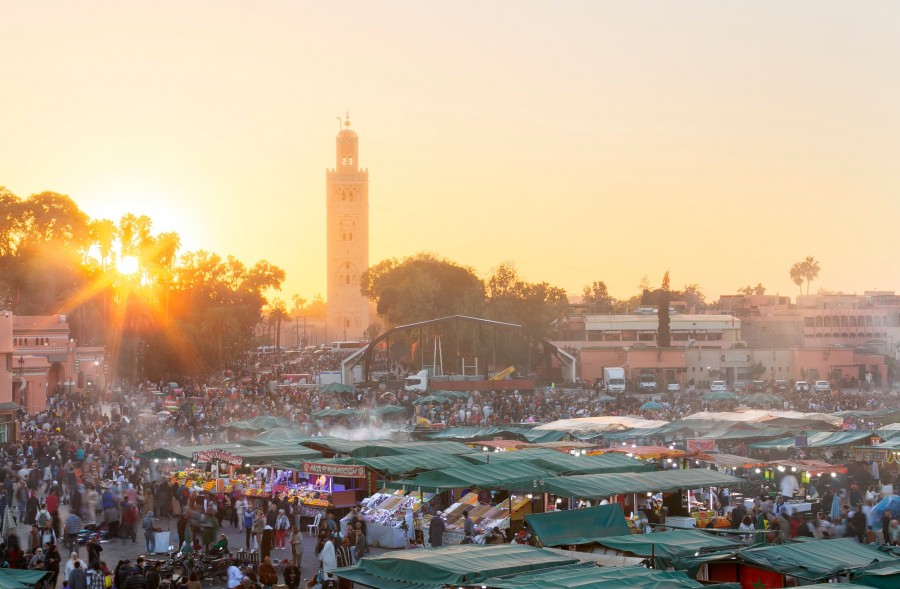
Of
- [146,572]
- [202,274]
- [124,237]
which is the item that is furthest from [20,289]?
[146,572]

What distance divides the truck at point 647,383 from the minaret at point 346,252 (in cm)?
6861

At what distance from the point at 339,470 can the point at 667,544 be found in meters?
9.64

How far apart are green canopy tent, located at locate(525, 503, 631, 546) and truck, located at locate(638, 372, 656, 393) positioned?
151 feet

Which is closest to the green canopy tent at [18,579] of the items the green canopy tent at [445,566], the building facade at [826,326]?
the green canopy tent at [445,566]

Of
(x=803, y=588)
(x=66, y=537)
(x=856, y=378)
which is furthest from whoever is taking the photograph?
(x=856, y=378)

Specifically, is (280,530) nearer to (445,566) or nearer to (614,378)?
(445,566)

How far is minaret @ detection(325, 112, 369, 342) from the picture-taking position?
5118 inches

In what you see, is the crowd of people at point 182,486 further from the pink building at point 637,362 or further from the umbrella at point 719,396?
the pink building at point 637,362

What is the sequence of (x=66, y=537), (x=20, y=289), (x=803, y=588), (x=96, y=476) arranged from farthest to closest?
(x=20, y=289) < (x=96, y=476) < (x=66, y=537) < (x=803, y=588)

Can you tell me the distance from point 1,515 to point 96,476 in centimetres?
353

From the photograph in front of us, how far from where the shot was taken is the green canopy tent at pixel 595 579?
10.8 metres

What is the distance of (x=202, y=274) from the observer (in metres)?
80.1

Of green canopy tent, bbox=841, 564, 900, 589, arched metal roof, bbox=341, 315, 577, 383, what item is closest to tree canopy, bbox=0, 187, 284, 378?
arched metal roof, bbox=341, 315, 577, 383

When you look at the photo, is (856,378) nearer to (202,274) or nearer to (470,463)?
(202,274)
